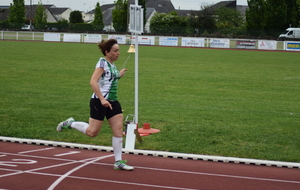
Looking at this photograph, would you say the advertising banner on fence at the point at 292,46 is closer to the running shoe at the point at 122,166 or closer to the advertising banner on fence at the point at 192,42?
the advertising banner on fence at the point at 192,42

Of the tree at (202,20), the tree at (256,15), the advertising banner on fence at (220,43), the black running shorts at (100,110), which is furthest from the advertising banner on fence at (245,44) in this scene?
the black running shorts at (100,110)

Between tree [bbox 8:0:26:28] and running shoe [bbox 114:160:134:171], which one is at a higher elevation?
tree [bbox 8:0:26:28]

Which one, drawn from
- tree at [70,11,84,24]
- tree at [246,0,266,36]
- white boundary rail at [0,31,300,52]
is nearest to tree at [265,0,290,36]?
tree at [246,0,266,36]

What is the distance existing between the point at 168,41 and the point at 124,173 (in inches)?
1966

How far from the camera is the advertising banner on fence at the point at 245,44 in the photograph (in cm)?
5256

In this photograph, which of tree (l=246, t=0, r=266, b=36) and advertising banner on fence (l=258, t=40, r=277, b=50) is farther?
tree (l=246, t=0, r=266, b=36)

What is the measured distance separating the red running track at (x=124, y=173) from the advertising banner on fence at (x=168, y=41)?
48.2 m

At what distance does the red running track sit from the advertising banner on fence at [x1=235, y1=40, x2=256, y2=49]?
4593cm

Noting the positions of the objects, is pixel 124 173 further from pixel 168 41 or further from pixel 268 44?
pixel 168 41

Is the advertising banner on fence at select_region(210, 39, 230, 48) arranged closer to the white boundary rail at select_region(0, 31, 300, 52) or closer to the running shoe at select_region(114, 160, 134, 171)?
the white boundary rail at select_region(0, 31, 300, 52)

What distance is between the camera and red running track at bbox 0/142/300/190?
6.75 m

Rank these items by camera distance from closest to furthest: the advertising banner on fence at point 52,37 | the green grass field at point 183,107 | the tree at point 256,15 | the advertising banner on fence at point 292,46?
the green grass field at point 183,107 → the advertising banner on fence at point 292,46 → the advertising banner on fence at point 52,37 → the tree at point 256,15

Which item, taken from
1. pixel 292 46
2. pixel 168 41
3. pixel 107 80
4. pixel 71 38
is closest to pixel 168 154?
pixel 107 80

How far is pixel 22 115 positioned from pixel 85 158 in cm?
445
